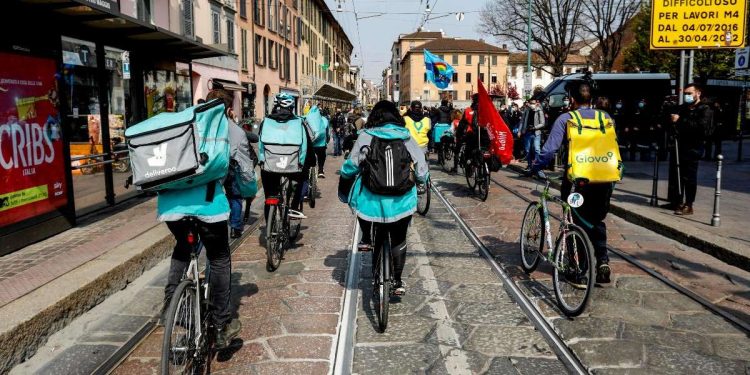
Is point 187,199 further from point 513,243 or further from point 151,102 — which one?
point 151,102

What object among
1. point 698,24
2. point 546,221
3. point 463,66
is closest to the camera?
point 546,221

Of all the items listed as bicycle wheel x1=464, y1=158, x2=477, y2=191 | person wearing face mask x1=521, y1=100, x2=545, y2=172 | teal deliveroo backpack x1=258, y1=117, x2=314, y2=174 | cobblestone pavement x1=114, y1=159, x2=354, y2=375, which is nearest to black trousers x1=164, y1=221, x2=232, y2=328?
cobblestone pavement x1=114, y1=159, x2=354, y2=375

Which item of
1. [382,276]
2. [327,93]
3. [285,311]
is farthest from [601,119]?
[327,93]

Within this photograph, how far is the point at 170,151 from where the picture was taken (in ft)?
10.2

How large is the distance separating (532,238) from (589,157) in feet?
3.47

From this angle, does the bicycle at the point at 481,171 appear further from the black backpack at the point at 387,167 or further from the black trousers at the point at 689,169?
the black backpack at the point at 387,167

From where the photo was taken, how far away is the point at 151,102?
1062 cm

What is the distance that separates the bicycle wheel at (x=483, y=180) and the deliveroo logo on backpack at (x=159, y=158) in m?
7.48

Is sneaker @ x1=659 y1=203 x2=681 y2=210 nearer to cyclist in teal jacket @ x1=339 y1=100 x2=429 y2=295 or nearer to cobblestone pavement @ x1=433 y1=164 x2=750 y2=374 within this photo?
cobblestone pavement @ x1=433 y1=164 x2=750 y2=374

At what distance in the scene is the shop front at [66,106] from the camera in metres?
6.03

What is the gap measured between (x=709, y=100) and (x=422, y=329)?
6050 millimetres

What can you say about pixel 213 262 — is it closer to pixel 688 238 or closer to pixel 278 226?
pixel 278 226

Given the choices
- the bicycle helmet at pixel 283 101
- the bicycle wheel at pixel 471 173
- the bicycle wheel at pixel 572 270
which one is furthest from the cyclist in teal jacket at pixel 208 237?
the bicycle wheel at pixel 471 173

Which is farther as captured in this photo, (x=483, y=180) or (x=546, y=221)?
(x=483, y=180)
